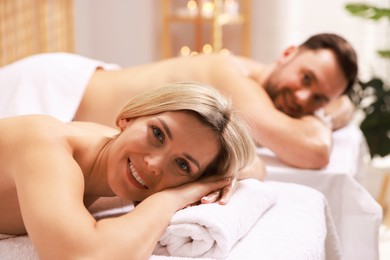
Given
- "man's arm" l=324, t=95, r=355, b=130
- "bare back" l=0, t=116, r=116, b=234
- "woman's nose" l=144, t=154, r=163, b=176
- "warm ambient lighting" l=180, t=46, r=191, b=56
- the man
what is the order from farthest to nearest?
"warm ambient lighting" l=180, t=46, r=191, b=56
"man's arm" l=324, t=95, r=355, b=130
the man
"woman's nose" l=144, t=154, r=163, b=176
"bare back" l=0, t=116, r=116, b=234

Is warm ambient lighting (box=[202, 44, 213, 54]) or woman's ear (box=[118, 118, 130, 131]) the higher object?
woman's ear (box=[118, 118, 130, 131])

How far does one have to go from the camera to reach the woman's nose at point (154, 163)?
1.19m

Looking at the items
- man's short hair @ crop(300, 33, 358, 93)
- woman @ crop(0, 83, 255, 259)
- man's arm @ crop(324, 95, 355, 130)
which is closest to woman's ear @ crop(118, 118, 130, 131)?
woman @ crop(0, 83, 255, 259)

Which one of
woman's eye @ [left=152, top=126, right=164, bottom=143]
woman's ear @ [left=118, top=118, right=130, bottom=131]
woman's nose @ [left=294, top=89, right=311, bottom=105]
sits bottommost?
woman's nose @ [left=294, top=89, right=311, bottom=105]

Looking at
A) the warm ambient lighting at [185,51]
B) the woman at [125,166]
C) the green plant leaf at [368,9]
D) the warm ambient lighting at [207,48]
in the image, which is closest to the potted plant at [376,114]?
the green plant leaf at [368,9]

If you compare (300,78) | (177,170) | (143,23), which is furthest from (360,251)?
(143,23)

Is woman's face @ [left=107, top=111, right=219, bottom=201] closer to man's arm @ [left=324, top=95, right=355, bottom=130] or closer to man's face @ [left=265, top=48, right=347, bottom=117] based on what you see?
man's face @ [left=265, top=48, right=347, bottom=117]

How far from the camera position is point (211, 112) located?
1.25 metres

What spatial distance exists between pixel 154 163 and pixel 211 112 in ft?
0.55

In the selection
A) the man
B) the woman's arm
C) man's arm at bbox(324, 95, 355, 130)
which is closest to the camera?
the woman's arm

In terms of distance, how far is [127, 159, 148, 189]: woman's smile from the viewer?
1224 millimetres

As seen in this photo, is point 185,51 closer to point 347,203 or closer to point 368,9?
point 368,9

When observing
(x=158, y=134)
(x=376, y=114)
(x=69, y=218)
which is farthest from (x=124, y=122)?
(x=376, y=114)

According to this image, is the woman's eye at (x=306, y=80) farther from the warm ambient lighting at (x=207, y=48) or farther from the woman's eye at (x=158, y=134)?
the warm ambient lighting at (x=207, y=48)
